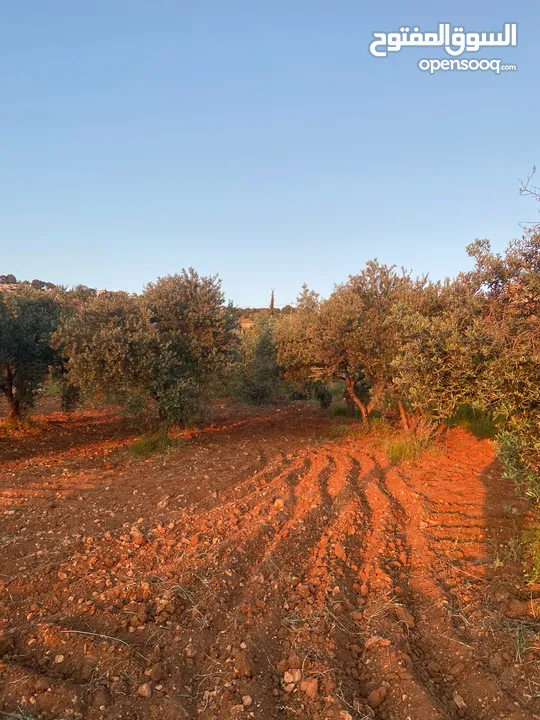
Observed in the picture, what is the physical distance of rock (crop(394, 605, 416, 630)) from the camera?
153 inches

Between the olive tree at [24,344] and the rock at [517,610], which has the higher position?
the olive tree at [24,344]

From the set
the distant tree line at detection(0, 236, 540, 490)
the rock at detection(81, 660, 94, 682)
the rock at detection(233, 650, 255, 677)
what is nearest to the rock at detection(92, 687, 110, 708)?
the rock at detection(81, 660, 94, 682)

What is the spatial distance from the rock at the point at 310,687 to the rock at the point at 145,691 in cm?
116

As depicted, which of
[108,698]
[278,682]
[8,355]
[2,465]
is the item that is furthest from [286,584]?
[8,355]

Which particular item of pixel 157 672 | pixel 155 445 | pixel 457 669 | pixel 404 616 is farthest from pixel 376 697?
pixel 155 445

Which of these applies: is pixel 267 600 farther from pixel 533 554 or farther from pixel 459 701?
pixel 533 554

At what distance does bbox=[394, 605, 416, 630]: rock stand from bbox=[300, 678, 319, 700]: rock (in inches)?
44.4

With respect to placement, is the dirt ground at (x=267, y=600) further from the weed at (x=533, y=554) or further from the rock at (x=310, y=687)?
the weed at (x=533, y=554)

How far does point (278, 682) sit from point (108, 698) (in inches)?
50.9

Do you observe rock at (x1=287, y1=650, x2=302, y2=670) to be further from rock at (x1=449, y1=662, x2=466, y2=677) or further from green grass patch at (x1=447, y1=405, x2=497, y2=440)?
green grass patch at (x1=447, y1=405, x2=497, y2=440)

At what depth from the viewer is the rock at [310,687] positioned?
10.4 ft

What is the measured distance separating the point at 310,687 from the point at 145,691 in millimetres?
1252

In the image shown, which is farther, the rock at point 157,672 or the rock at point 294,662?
the rock at point 294,662

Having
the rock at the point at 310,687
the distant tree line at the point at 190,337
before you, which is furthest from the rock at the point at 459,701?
the distant tree line at the point at 190,337
